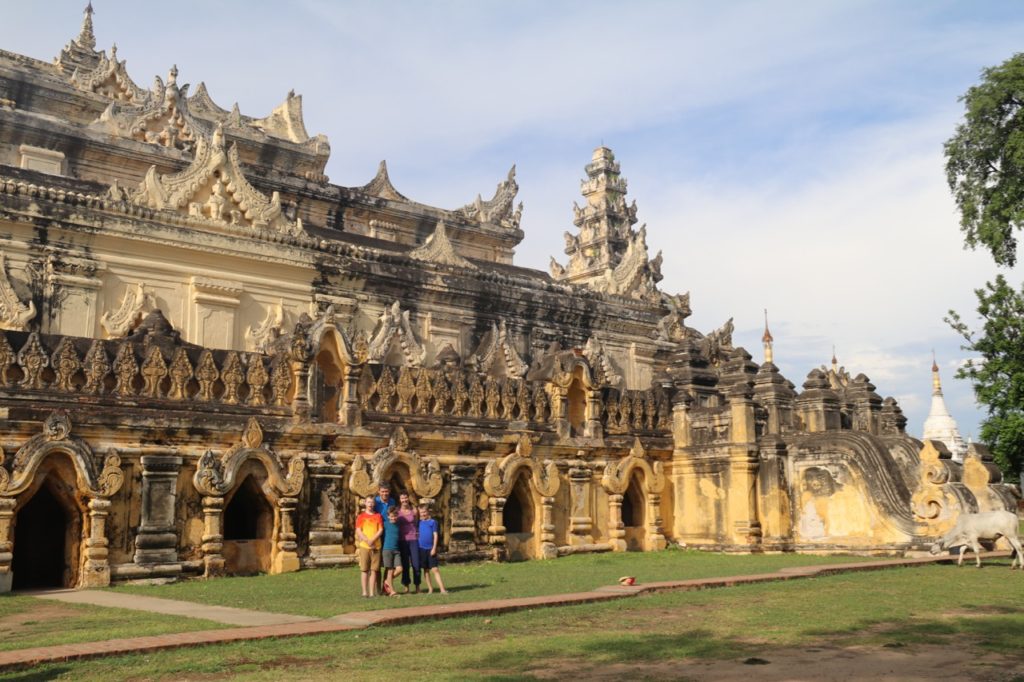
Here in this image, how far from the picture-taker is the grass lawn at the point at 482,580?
1359cm

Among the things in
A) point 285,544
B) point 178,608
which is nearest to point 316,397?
point 285,544

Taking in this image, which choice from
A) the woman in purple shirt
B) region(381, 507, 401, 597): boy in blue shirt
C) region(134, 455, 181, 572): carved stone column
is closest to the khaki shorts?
region(381, 507, 401, 597): boy in blue shirt

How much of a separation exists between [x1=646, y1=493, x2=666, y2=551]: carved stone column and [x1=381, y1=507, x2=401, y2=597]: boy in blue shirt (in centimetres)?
976

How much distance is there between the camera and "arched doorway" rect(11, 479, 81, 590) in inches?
633

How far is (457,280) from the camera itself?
2897 centimetres

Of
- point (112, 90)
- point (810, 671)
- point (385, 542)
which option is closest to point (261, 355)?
point (385, 542)

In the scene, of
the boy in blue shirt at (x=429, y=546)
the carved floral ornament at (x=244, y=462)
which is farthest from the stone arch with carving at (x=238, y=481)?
the boy in blue shirt at (x=429, y=546)

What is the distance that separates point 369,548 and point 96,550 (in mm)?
4533

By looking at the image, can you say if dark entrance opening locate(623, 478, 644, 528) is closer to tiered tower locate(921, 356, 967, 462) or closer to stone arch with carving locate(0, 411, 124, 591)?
stone arch with carving locate(0, 411, 124, 591)

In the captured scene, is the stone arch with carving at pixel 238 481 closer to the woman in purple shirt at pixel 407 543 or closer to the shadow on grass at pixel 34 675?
the woman in purple shirt at pixel 407 543

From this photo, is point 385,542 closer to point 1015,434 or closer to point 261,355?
point 261,355

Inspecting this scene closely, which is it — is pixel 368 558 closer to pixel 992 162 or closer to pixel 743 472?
pixel 743 472

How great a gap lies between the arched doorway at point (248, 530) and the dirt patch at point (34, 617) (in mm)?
3943

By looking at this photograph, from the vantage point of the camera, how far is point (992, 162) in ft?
100
